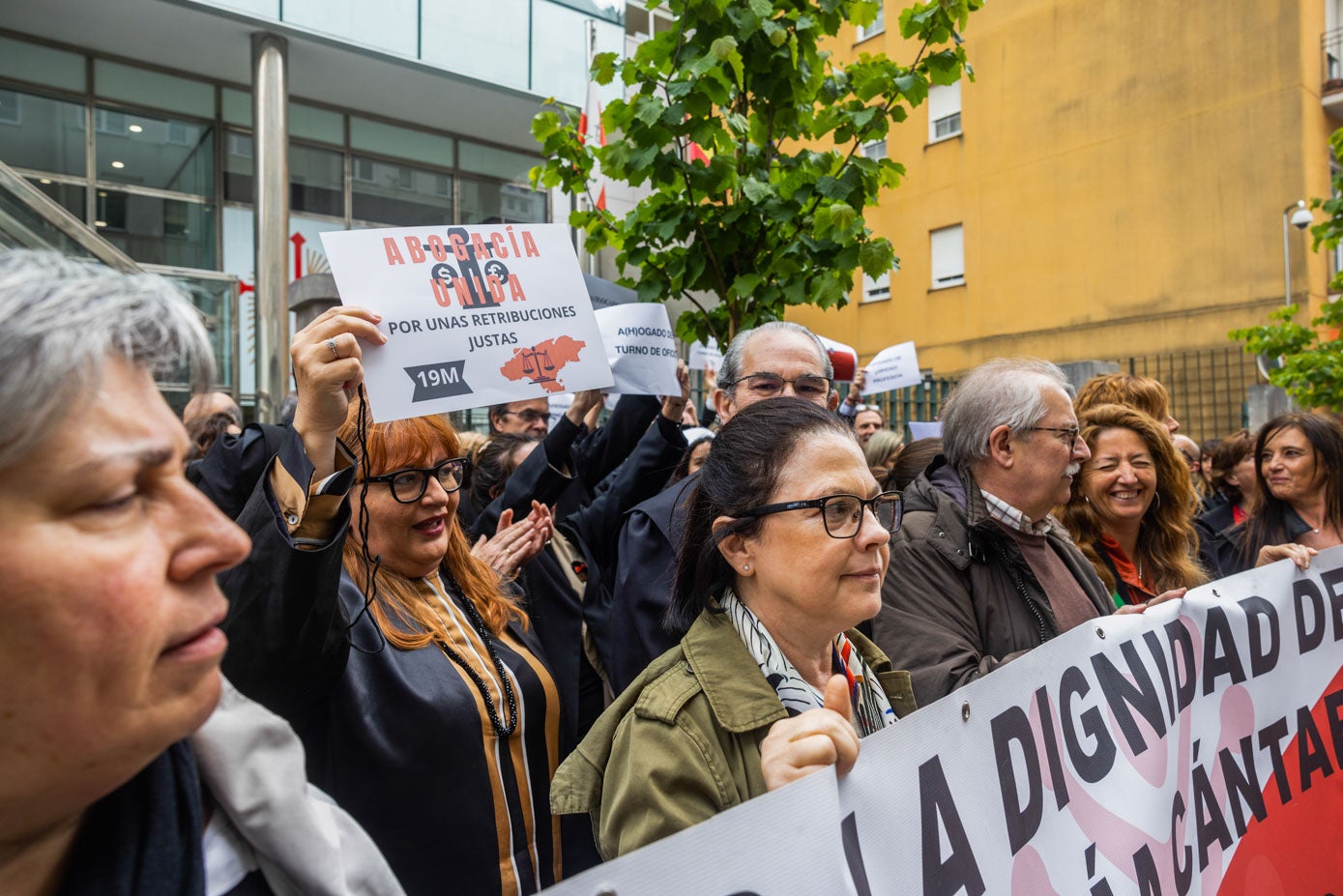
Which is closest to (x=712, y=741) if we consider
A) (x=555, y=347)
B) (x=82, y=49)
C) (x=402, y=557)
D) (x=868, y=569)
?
(x=868, y=569)

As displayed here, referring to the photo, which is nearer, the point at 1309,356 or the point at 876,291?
the point at 1309,356

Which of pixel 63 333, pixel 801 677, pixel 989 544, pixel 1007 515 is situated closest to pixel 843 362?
pixel 1007 515

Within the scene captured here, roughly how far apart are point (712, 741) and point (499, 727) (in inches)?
25.4

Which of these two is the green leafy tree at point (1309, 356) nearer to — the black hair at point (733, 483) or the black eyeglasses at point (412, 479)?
the black hair at point (733, 483)

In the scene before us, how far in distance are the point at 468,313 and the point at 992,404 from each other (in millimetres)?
1674

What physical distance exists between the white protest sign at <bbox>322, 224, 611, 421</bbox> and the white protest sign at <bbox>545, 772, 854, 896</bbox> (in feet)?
3.97

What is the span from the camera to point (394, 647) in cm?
Result: 219

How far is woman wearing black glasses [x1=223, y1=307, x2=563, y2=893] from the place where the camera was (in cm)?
173

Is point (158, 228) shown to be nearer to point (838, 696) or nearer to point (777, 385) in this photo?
point (777, 385)

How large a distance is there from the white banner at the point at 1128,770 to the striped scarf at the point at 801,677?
0.89ft

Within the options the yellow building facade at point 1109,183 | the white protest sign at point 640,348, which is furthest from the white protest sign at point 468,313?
the yellow building facade at point 1109,183

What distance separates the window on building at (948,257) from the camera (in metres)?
22.7

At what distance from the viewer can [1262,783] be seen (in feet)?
8.51

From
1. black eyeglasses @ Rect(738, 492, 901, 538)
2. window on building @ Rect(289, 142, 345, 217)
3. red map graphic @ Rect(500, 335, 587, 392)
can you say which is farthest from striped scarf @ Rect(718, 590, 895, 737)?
window on building @ Rect(289, 142, 345, 217)
